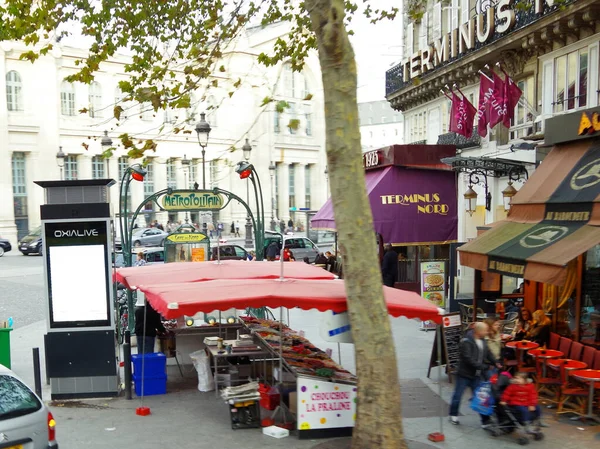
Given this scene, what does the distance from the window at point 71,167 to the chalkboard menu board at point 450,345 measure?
43682 mm

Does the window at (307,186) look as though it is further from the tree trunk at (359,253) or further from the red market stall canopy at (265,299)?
the tree trunk at (359,253)

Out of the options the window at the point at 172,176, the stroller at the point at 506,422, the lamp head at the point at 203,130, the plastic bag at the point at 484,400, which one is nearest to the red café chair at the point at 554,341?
the stroller at the point at 506,422

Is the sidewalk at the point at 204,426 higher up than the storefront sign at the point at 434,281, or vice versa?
the storefront sign at the point at 434,281

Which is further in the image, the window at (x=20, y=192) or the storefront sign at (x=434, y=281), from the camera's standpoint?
the window at (x=20, y=192)

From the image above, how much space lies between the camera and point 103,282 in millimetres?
10570

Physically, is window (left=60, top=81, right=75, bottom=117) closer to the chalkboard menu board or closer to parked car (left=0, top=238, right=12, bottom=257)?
parked car (left=0, top=238, right=12, bottom=257)

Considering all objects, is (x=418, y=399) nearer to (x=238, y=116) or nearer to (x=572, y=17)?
(x=572, y=17)

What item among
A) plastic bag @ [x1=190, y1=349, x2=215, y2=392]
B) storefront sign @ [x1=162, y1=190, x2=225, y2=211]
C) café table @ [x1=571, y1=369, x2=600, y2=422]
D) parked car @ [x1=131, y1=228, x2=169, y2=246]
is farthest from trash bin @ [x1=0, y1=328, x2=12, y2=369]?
parked car @ [x1=131, y1=228, x2=169, y2=246]

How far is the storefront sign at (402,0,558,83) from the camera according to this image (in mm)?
16938

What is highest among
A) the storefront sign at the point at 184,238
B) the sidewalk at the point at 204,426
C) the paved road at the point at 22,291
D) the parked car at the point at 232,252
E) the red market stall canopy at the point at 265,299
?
the storefront sign at the point at 184,238

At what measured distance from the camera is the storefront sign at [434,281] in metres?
16.5

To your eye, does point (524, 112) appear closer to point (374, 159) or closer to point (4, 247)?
point (374, 159)

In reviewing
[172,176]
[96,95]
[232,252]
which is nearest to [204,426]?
[232,252]

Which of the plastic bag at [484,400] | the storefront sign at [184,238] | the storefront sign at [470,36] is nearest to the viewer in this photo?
the plastic bag at [484,400]
